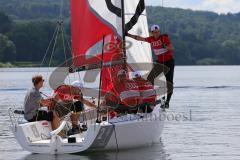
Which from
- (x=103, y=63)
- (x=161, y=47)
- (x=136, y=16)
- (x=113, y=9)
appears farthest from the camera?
(x=136, y=16)

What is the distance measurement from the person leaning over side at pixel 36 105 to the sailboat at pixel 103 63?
185 mm

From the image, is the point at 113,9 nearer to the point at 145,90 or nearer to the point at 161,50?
the point at 161,50

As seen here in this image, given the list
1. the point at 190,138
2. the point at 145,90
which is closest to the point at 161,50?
the point at 145,90

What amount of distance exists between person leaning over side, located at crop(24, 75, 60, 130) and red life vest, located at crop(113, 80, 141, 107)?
1.74 metres

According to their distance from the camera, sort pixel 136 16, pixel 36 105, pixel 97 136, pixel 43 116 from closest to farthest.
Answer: pixel 97 136, pixel 36 105, pixel 43 116, pixel 136 16

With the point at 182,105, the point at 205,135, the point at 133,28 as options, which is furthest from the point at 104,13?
the point at 182,105

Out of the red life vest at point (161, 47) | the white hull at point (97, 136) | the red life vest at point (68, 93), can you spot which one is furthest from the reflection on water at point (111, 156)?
the red life vest at point (161, 47)

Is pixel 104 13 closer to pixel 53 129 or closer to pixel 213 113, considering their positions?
pixel 53 129

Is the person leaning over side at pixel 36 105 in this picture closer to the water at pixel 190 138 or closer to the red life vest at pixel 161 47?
the water at pixel 190 138

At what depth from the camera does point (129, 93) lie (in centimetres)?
1744

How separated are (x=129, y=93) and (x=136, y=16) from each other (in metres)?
3.31

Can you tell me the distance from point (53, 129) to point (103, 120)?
62.6 inches

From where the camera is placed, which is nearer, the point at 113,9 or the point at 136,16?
the point at 113,9

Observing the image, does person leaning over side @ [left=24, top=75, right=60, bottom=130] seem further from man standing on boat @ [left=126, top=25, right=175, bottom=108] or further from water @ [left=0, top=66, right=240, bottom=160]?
man standing on boat @ [left=126, top=25, right=175, bottom=108]
